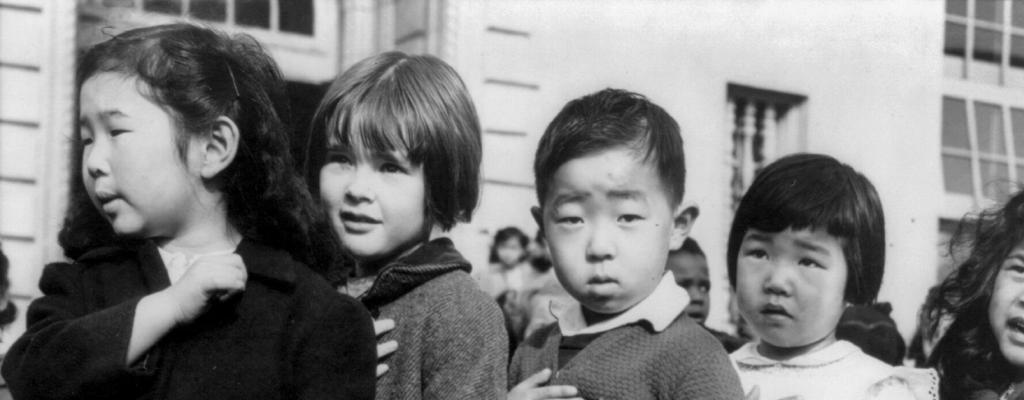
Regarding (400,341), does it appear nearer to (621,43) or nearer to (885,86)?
(621,43)

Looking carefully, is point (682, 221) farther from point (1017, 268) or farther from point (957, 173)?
point (957, 173)

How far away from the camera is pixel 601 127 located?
1.97 meters

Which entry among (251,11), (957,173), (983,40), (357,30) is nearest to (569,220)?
(251,11)

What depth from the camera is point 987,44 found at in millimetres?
5395

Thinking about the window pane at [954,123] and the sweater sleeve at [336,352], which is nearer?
the sweater sleeve at [336,352]

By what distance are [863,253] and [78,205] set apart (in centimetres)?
133

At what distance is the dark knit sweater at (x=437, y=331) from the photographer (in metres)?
1.87

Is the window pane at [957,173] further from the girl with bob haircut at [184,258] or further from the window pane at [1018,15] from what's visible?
the girl with bob haircut at [184,258]

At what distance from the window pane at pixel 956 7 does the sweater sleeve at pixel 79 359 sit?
4.66 metres

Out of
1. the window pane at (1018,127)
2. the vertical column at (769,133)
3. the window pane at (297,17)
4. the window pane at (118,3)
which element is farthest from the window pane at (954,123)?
the window pane at (118,3)

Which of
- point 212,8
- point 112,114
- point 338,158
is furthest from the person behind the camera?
point 212,8

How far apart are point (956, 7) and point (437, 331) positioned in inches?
169

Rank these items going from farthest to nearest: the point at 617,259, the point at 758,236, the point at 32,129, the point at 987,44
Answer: the point at 987,44 < the point at 32,129 < the point at 758,236 < the point at 617,259

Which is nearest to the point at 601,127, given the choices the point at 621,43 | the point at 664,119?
the point at 664,119
